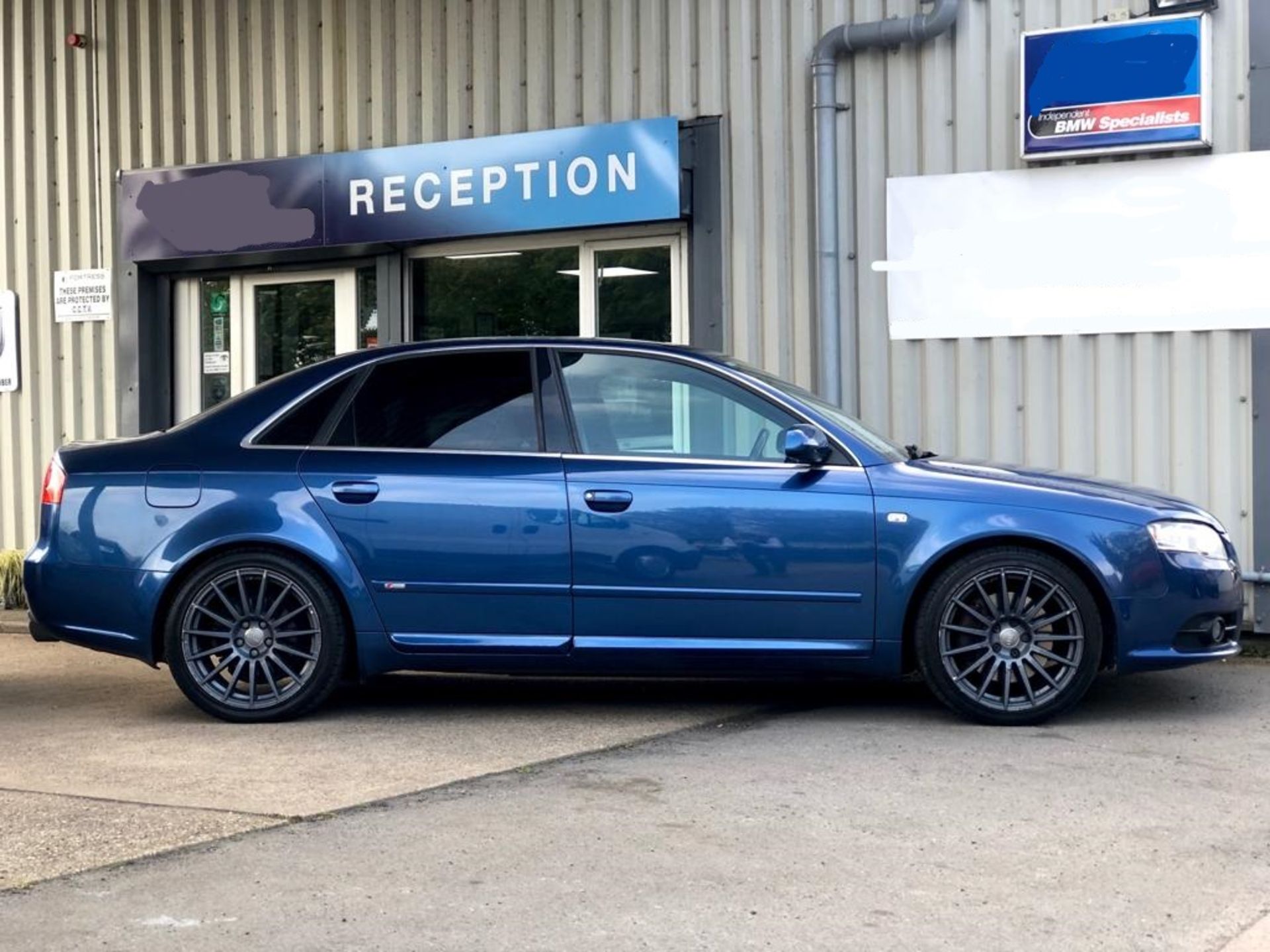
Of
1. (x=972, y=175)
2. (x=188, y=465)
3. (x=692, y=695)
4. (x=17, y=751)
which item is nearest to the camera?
(x=17, y=751)

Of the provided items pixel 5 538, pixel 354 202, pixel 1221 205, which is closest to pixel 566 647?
pixel 1221 205

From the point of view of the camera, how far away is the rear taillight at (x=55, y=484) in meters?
7.45

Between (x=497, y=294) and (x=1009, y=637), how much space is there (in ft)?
19.8

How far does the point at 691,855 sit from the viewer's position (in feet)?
16.3

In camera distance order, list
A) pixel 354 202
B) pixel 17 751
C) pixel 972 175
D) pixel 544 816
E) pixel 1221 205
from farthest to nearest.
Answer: pixel 354 202, pixel 972 175, pixel 1221 205, pixel 17 751, pixel 544 816

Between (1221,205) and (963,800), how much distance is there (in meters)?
5.12

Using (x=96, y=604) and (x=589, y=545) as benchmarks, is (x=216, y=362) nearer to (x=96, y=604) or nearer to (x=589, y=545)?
(x=96, y=604)

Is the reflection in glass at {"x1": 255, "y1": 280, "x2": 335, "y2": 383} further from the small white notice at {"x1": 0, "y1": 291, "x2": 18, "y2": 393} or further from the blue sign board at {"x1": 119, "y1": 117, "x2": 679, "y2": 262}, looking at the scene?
the small white notice at {"x1": 0, "y1": 291, "x2": 18, "y2": 393}

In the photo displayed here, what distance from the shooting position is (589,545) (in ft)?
23.2

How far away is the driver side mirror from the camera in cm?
697

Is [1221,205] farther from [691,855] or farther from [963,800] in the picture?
[691,855]

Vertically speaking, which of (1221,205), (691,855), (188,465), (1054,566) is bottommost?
(691,855)

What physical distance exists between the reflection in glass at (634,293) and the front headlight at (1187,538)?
5.03m

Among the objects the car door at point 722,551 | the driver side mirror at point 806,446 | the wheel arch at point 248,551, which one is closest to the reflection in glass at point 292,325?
the wheel arch at point 248,551
